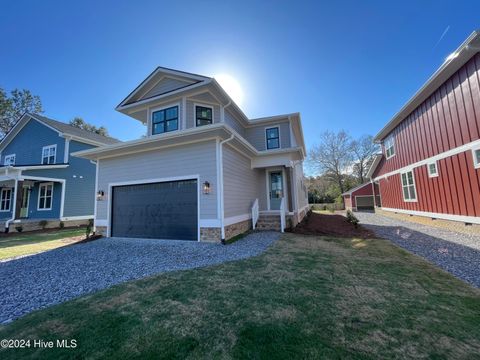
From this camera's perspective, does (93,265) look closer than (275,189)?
Yes

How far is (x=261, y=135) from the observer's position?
12406 millimetres

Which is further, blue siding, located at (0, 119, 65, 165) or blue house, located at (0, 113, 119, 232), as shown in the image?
blue siding, located at (0, 119, 65, 165)

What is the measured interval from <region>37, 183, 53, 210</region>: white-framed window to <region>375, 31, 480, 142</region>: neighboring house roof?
2246cm

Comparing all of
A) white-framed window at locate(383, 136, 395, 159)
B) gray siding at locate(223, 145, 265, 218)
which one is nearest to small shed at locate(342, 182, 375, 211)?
white-framed window at locate(383, 136, 395, 159)

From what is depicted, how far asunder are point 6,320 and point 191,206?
498 cm

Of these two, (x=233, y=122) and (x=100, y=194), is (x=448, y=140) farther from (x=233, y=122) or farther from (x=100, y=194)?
(x=100, y=194)

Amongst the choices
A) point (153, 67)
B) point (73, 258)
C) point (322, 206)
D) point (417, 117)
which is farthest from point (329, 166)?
point (73, 258)

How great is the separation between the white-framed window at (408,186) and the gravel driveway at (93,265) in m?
9.61

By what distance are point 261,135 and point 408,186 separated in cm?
937

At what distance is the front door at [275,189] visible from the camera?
35.8 feet

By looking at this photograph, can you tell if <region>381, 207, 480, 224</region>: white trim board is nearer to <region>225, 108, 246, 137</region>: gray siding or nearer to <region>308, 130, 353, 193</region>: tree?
<region>225, 108, 246, 137</region>: gray siding

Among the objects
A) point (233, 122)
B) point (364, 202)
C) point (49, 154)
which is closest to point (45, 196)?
point (49, 154)

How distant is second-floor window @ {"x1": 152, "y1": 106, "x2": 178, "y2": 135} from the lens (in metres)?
9.45

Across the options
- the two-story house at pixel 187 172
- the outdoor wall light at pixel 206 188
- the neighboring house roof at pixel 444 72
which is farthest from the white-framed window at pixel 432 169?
the outdoor wall light at pixel 206 188
